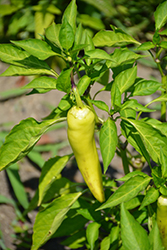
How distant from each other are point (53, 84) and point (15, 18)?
87.7 inches

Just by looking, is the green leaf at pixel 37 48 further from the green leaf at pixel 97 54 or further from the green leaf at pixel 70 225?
the green leaf at pixel 70 225

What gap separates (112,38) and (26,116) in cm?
151

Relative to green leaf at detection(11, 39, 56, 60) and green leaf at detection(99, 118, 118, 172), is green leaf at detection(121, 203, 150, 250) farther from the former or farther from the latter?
green leaf at detection(11, 39, 56, 60)

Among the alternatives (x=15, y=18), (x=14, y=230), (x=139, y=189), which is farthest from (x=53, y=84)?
(x=15, y=18)

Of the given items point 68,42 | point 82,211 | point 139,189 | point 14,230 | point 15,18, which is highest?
point 15,18

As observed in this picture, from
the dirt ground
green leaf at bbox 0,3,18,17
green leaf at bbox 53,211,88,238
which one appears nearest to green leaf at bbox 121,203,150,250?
green leaf at bbox 53,211,88,238

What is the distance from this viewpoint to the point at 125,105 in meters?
0.90

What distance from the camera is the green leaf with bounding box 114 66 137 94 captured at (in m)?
0.90

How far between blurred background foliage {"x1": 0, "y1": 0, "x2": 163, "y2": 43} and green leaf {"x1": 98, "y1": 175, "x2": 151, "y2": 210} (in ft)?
6.58

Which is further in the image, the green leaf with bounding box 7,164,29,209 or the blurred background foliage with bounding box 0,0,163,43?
the blurred background foliage with bounding box 0,0,163,43

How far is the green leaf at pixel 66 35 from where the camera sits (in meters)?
0.76

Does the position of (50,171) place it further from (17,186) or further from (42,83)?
(17,186)

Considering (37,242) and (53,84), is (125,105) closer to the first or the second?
(53,84)

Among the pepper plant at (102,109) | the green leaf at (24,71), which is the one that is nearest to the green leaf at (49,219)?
the pepper plant at (102,109)
